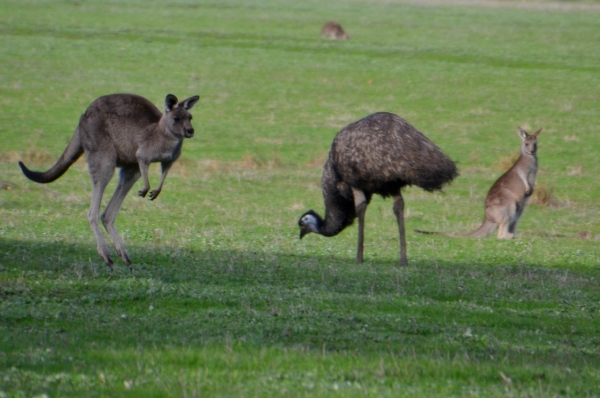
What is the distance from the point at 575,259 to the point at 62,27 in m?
30.6

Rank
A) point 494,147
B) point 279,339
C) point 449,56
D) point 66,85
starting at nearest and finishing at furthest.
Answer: point 279,339, point 494,147, point 66,85, point 449,56

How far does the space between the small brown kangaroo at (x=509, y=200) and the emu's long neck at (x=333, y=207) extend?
1964mm

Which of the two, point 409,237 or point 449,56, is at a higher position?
point 449,56

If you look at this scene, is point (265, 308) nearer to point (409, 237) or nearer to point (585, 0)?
point (409, 237)

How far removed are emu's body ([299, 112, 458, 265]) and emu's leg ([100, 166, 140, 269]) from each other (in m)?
2.65

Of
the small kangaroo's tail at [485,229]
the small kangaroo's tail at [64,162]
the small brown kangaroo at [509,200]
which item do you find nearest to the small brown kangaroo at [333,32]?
the small brown kangaroo at [509,200]

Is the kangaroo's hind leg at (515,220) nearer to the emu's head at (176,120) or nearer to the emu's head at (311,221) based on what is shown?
the emu's head at (311,221)

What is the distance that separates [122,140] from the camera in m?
10.4

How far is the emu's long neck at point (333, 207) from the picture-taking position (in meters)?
12.7

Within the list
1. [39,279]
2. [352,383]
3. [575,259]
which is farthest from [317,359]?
[575,259]

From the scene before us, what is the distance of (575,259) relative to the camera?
42.1ft

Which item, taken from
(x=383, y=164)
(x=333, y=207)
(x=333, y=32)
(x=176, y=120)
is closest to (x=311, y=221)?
(x=333, y=207)

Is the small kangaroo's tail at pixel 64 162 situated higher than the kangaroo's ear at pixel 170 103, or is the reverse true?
the kangaroo's ear at pixel 170 103

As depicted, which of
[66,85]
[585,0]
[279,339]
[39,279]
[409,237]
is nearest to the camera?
[279,339]
